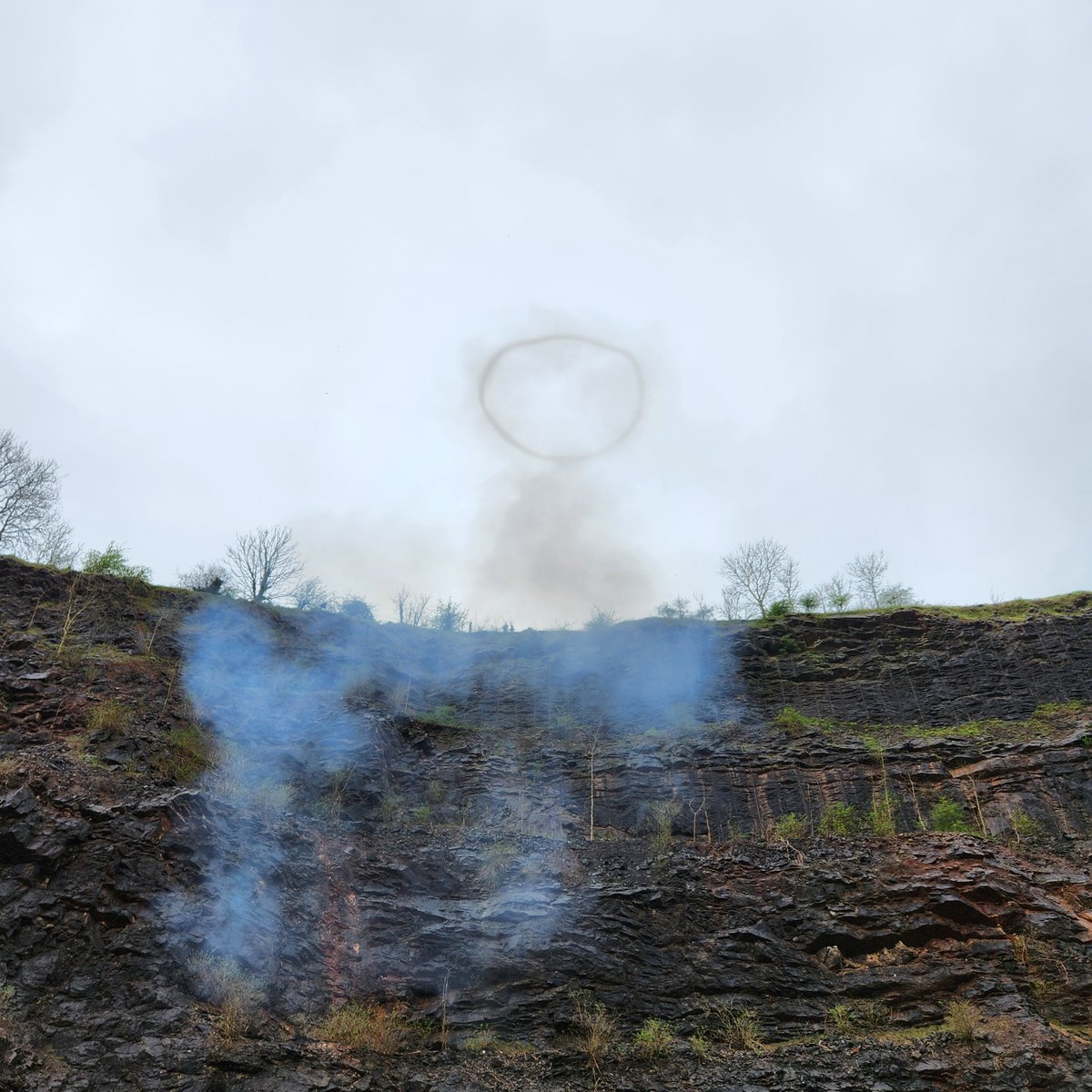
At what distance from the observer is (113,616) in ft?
86.9

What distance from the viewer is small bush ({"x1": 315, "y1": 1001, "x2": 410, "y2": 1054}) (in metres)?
14.6

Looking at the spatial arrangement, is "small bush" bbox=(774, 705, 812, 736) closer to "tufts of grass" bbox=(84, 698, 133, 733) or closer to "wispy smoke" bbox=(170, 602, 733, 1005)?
"wispy smoke" bbox=(170, 602, 733, 1005)

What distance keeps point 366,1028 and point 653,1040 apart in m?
5.53

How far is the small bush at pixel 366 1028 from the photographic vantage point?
577 inches

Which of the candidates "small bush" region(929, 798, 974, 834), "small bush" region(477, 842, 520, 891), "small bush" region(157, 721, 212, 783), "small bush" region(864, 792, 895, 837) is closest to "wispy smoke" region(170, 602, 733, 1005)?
"small bush" region(477, 842, 520, 891)

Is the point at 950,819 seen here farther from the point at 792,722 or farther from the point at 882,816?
the point at 792,722

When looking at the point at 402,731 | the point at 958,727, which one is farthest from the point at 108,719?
the point at 958,727

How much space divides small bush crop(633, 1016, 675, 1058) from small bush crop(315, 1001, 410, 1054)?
4504 millimetres

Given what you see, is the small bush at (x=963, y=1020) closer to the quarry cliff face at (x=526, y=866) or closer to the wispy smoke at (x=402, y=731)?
the quarry cliff face at (x=526, y=866)

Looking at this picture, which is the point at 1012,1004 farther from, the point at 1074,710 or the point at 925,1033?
the point at 1074,710

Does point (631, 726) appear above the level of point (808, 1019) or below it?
above

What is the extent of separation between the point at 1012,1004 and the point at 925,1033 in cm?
189

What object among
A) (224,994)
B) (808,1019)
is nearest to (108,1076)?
(224,994)

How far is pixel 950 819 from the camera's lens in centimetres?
2209
